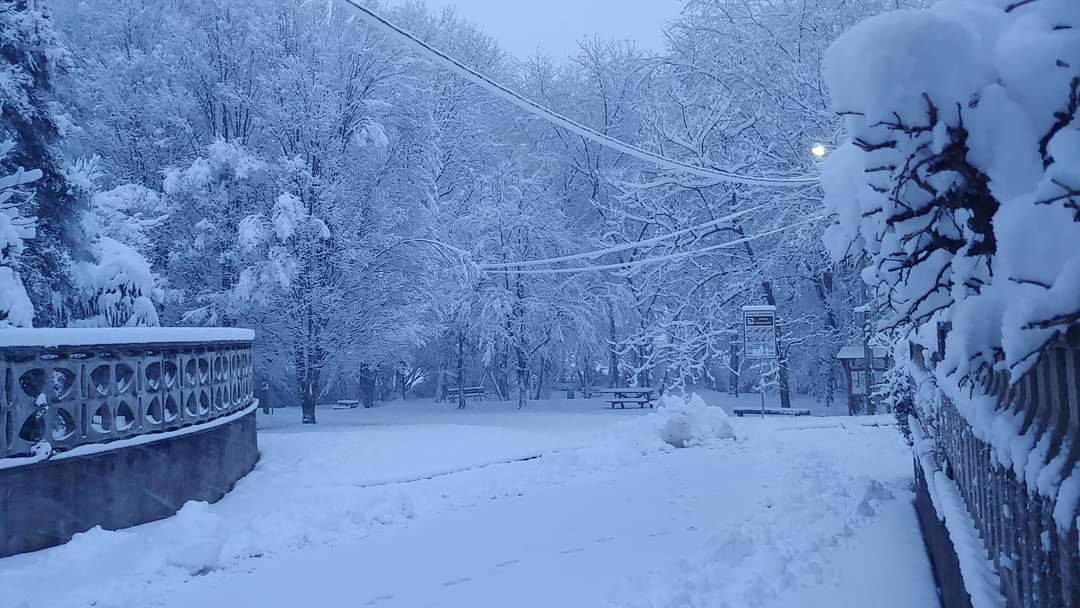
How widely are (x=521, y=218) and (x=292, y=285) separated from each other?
1056cm

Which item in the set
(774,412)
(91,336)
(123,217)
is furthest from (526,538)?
(774,412)

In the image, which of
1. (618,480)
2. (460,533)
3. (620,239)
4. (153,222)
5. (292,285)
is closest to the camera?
(460,533)

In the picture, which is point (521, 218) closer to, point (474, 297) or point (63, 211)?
point (474, 297)

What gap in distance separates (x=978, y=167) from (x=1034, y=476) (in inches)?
34.1

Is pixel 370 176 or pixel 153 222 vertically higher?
pixel 370 176

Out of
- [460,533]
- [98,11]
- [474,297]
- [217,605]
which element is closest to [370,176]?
[474,297]

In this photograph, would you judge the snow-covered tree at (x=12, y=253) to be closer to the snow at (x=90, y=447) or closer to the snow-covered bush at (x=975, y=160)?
the snow at (x=90, y=447)

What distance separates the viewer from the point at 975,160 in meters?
2.34

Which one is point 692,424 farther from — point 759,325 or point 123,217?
point 123,217

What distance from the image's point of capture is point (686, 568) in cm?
634

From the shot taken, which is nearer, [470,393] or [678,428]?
[678,428]

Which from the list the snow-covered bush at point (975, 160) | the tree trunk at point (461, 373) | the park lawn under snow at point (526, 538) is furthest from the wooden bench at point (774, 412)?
the snow-covered bush at point (975, 160)

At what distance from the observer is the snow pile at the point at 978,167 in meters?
2.00

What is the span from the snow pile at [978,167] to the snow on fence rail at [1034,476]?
29 millimetres
